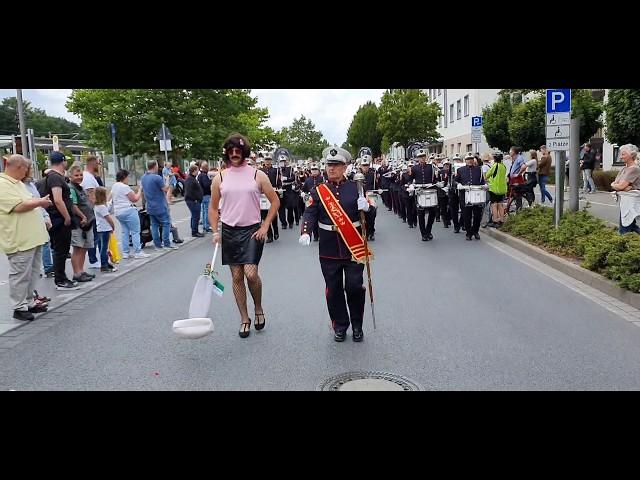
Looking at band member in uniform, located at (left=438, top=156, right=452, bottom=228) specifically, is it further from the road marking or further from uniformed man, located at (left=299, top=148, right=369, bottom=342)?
uniformed man, located at (left=299, top=148, right=369, bottom=342)

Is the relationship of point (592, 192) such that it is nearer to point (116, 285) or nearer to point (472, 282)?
point (472, 282)

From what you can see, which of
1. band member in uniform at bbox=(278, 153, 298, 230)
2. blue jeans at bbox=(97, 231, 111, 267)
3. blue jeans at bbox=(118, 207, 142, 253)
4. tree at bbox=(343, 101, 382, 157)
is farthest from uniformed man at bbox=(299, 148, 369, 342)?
tree at bbox=(343, 101, 382, 157)

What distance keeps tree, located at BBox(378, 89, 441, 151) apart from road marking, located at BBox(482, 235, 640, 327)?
35503mm

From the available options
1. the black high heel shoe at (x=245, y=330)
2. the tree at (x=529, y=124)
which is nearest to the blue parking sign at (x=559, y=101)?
the black high heel shoe at (x=245, y=330)

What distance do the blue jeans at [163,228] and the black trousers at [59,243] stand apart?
3.72 meters

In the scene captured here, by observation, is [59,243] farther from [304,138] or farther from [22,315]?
[304,138]

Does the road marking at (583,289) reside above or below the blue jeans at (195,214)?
below

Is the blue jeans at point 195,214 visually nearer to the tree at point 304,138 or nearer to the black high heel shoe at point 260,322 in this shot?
→ the black high heel shoe at point 260,322

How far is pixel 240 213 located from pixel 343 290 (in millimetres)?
1301

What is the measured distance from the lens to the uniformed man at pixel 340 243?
5301mm

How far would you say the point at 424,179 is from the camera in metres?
12.3
